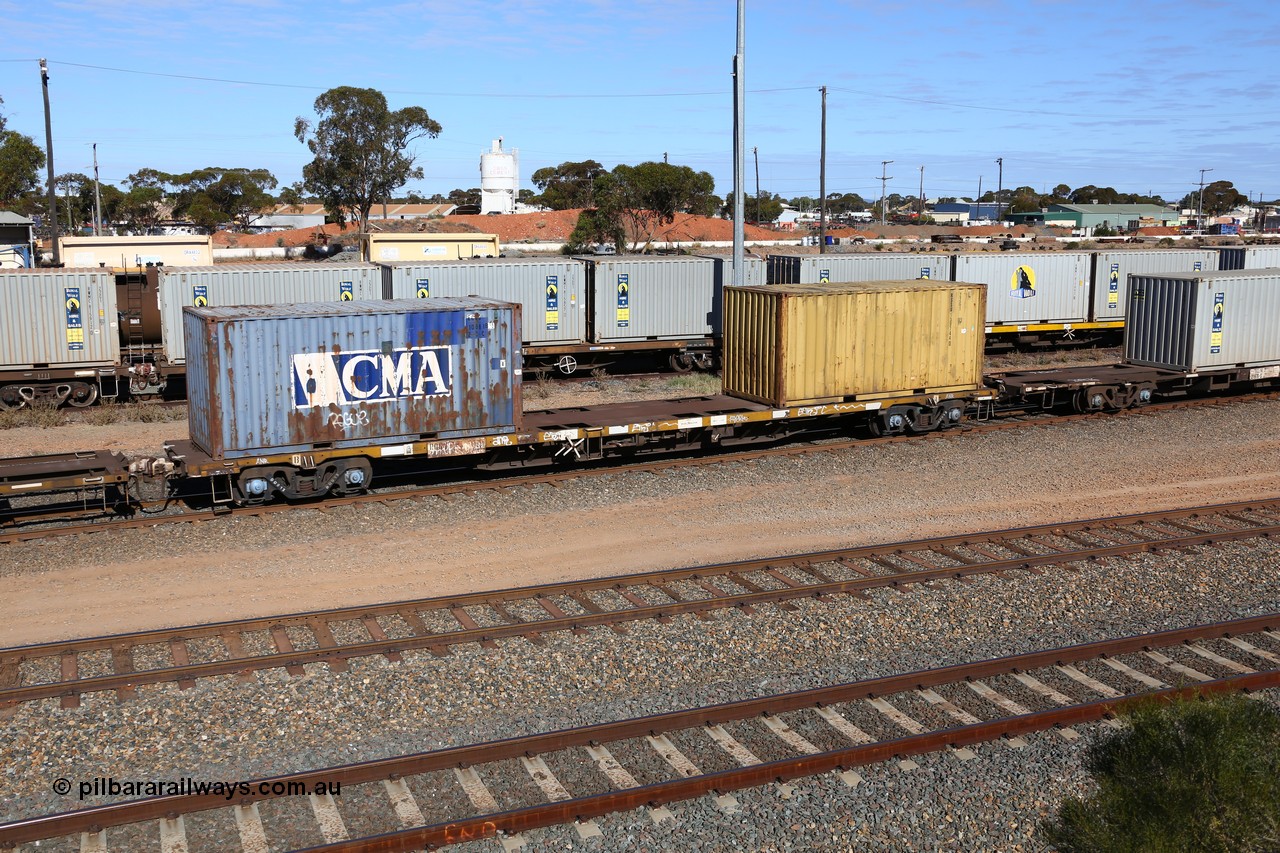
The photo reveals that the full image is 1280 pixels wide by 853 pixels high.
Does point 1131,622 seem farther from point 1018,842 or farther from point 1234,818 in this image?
point 1234,818

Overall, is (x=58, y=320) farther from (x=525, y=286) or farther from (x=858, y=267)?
(x=858, y=267)

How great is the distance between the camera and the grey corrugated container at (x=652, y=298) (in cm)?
2806

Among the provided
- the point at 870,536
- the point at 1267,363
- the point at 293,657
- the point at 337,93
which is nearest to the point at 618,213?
the point at 337,93

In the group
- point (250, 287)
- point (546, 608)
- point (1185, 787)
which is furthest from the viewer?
point (250, 287)

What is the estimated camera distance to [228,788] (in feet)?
25.1

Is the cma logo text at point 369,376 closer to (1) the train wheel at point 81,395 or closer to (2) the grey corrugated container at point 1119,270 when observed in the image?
(1) the train wheel at point 81,395

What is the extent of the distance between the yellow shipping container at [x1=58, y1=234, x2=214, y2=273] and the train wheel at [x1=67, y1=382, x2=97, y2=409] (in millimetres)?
17065

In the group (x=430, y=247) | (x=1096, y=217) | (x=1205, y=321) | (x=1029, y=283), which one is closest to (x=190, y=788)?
(x=1205, y=321)

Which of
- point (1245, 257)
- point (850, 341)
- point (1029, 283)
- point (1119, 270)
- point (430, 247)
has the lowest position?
point (850, 341)

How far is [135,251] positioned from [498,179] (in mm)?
70281

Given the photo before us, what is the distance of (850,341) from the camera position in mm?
19359

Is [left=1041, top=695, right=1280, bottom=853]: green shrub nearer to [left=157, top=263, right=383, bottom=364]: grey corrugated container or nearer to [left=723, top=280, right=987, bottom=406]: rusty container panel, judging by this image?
[left=723, top=280, right=987, bottom=406]: rusty container panel

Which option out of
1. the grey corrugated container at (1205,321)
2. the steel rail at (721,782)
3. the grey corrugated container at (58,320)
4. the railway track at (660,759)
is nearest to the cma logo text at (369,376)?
the railway track at (660,759)

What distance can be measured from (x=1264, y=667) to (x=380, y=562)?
9503 millimetres
